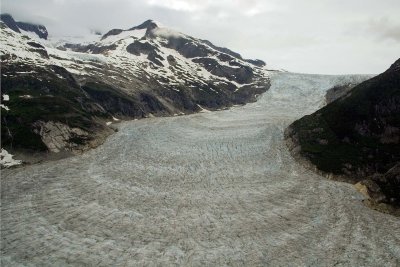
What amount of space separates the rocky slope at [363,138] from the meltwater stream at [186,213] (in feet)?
8.48

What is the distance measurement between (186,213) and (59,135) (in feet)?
108

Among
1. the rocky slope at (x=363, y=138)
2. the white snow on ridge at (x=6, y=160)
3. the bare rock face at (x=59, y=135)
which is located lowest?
the white snow on ridge at (x=6, y=160)

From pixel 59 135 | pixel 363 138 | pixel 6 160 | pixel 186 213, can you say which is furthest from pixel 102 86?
pixel 186 213

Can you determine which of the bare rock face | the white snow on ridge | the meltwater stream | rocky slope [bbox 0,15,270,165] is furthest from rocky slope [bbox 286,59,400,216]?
the white snow on ridge

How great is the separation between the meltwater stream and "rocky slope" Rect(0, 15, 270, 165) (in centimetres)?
851

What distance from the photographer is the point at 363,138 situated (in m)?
56.4

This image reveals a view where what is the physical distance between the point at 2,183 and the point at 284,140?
139ft

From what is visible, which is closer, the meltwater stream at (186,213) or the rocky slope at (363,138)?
the meltwater stream at (186,213)

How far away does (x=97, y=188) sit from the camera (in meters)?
44.8

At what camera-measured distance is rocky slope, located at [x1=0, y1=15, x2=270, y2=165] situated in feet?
215

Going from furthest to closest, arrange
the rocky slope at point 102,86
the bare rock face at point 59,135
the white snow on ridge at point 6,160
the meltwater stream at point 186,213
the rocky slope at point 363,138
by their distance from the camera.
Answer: the rocky slope at point 102,86 < the bare rock face at point 59,135 < the white snow on ridge at point 6,160 < the rocky slope at point 363,138 < the meltwater stream at point 186,213

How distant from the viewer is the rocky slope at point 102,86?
215 ft

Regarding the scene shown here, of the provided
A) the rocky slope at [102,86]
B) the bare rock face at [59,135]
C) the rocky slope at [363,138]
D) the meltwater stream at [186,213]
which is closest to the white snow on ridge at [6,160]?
the rocky slope at [102,86]

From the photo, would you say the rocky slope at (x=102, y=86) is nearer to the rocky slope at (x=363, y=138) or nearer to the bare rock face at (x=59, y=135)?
the bare rock face at (x=59, y=135)
